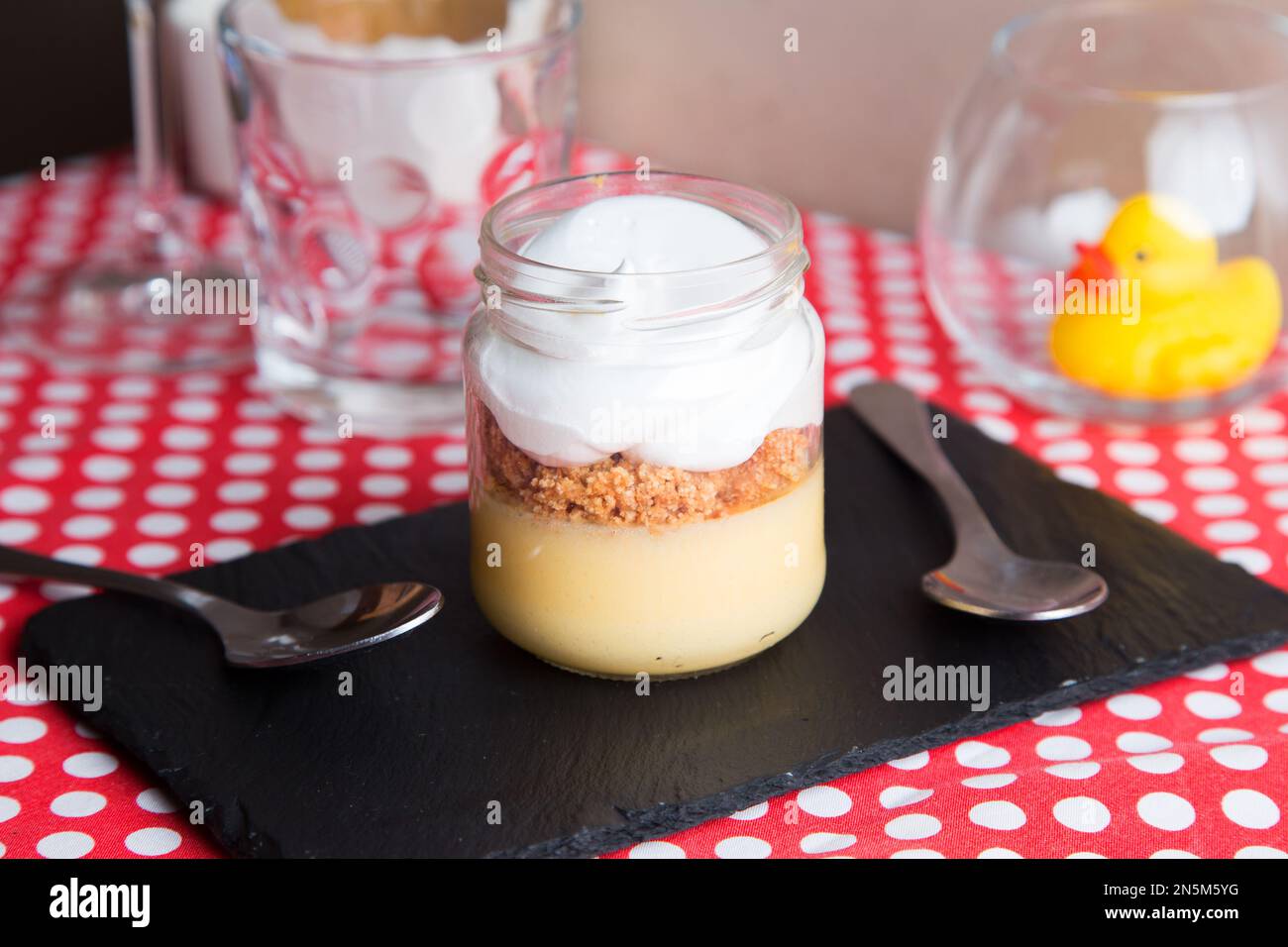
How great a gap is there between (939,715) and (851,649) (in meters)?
0.08

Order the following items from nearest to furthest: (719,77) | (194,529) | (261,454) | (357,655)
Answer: (357,655), (194,529), (261,454), (719,77)

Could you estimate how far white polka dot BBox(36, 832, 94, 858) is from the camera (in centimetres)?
80

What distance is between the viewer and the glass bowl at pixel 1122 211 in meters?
1.18

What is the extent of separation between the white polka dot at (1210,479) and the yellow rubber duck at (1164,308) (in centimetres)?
7

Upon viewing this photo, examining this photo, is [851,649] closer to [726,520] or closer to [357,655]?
[726,520]

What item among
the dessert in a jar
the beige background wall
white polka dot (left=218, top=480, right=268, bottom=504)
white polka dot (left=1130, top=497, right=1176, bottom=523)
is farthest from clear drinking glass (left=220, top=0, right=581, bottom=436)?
white polka dot (left=1130, top=497, right=1176, bottom=523)

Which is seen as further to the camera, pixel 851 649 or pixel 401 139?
pixel 401 139

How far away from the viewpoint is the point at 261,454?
48.8 inches

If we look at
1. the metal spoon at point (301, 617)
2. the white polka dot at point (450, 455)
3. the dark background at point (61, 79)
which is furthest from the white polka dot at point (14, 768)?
the dark background at point (61, 79)

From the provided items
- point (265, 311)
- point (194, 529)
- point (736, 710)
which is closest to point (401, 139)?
point (265, 311)

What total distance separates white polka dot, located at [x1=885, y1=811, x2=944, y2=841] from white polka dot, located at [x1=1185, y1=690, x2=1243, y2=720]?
200 mm

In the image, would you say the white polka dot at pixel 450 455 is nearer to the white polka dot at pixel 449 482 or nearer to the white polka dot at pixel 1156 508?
the white polka dot at pixel 449 482

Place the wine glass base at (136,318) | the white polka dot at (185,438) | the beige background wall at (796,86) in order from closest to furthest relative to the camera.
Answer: the white polka dot at (185,438), the wine glass base at (136,318), the beige background wall at (796,86)

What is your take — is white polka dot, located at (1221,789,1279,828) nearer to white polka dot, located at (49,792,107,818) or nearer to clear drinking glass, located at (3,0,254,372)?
white polka dot, located at (49,792,107,818)
